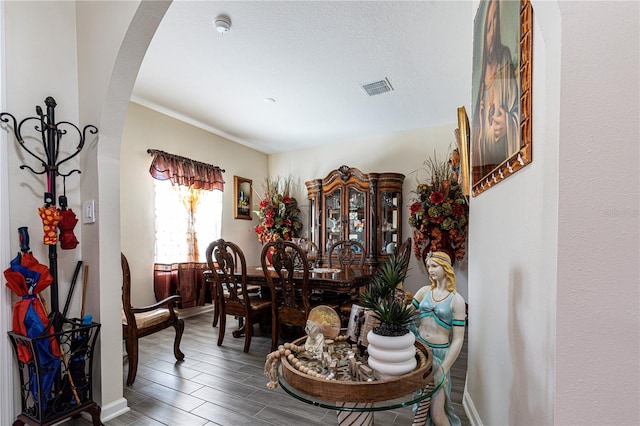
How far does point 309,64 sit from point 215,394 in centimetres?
272

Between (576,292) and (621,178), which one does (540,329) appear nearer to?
(576,292)

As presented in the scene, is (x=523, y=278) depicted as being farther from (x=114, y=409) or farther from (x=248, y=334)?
(x=248, y=334)

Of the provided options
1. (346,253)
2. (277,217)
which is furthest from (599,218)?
(277,217)

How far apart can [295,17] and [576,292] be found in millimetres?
2273

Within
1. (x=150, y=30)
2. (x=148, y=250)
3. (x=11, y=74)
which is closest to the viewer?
(x=11, y=74)

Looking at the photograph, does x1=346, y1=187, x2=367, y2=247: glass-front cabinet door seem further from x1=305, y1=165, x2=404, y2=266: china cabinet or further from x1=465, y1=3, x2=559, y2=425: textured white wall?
x1=465, y1=3, x2=559, y2=425: textured white wall

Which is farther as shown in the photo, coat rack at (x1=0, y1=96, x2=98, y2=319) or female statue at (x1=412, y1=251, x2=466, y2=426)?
coat rack at (x1=0, y1=96, x2=98, y2=319)

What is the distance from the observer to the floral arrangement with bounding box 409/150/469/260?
11.2 ft

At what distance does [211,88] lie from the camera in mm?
3193

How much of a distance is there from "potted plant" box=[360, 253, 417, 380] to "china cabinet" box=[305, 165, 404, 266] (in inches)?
131

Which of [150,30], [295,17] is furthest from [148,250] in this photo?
[295,17]

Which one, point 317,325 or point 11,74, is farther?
point 11,74

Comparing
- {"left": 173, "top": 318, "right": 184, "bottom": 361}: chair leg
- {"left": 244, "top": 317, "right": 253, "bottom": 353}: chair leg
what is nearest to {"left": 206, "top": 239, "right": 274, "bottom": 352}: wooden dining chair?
{"left": 244, "top": 317, "right": 253, "bottom": 353}: chair leg

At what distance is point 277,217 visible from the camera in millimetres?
4852
